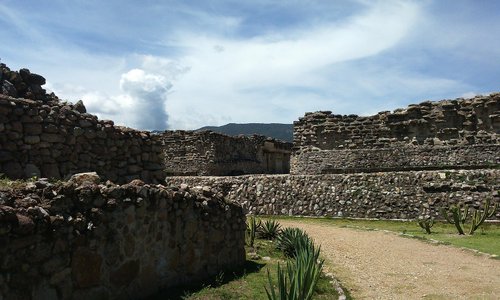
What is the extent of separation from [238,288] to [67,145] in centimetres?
393

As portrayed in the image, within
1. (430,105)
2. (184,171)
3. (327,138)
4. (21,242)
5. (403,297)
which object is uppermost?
(430,105)

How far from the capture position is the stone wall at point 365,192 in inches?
655

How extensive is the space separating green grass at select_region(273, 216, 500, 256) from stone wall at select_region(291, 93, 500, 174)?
16.3 ft

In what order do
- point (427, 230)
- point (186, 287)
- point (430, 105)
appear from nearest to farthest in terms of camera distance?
point (186, 287) < point (427, 230) < point (430, 105)

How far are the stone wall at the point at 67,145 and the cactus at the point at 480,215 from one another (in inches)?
377

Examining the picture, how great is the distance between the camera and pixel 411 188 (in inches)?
683

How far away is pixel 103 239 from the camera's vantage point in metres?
6.08

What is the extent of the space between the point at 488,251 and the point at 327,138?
1271cm

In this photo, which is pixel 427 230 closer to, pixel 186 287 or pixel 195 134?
pixel 186 287

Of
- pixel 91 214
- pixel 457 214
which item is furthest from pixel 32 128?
pixel 457 214

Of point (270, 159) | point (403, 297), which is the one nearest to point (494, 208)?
point (403, 297)

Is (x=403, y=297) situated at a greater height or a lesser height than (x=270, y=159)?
lesser

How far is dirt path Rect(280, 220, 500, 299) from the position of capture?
26.6 feet

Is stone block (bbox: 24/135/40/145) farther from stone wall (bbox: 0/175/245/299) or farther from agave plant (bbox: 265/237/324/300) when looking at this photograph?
agave plant (bbox: 265/237/324/300)
